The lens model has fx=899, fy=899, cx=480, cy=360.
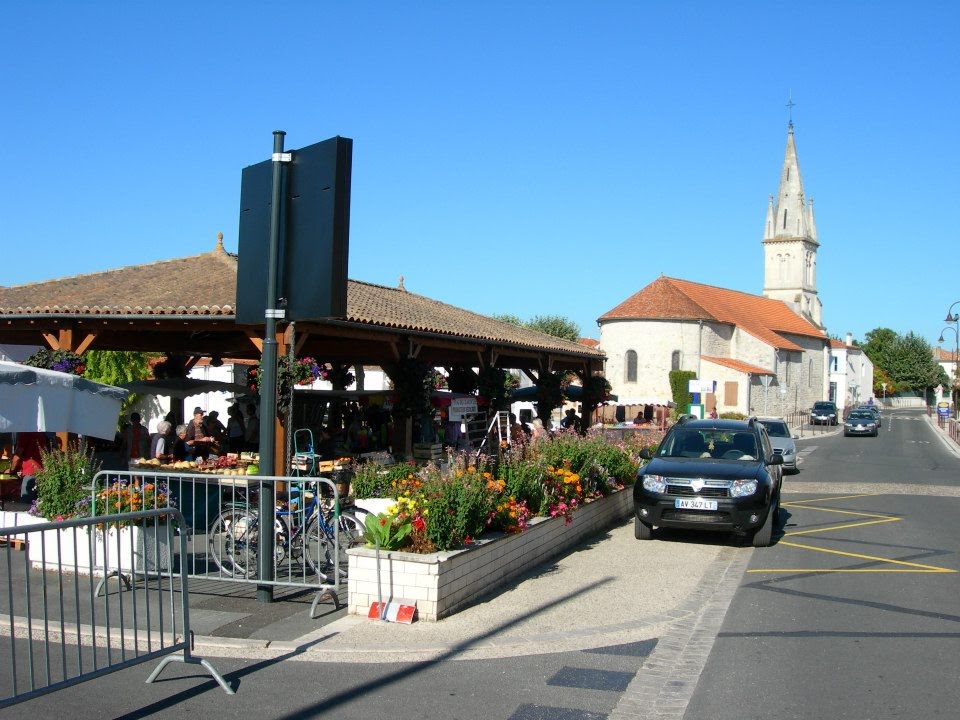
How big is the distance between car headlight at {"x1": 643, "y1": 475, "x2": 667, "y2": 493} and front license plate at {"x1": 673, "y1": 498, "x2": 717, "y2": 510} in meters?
0.24

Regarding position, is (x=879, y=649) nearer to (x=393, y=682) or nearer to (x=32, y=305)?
(x=393, y=682)

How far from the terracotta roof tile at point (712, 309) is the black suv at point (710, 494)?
5344 cm

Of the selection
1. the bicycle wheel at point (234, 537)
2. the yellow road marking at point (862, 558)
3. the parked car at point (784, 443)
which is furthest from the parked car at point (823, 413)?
the bicycle wheel at point (234, 537)

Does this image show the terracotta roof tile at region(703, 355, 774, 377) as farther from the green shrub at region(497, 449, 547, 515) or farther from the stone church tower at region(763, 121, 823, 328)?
the green shrub at region(497, 449, 547, 515)

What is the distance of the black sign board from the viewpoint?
7184 millimetres

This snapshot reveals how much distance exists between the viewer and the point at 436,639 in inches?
261

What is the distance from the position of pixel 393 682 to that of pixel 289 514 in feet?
8.48

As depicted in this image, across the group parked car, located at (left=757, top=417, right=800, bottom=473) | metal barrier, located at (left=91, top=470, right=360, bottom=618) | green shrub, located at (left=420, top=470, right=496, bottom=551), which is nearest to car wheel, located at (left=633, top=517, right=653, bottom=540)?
green shrub, located at (left=420, top=470, right=496, bottom=551)

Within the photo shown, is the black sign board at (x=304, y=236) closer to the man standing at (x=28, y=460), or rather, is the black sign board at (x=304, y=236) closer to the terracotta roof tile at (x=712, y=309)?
the man standing at (x=28, y=460)

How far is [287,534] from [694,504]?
17.2 feet

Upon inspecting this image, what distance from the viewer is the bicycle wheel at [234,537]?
8226mm

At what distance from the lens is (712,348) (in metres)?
65.8

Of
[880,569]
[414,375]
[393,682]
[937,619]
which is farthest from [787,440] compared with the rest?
[393,682]

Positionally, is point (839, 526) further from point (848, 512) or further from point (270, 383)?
point (270, 383)
